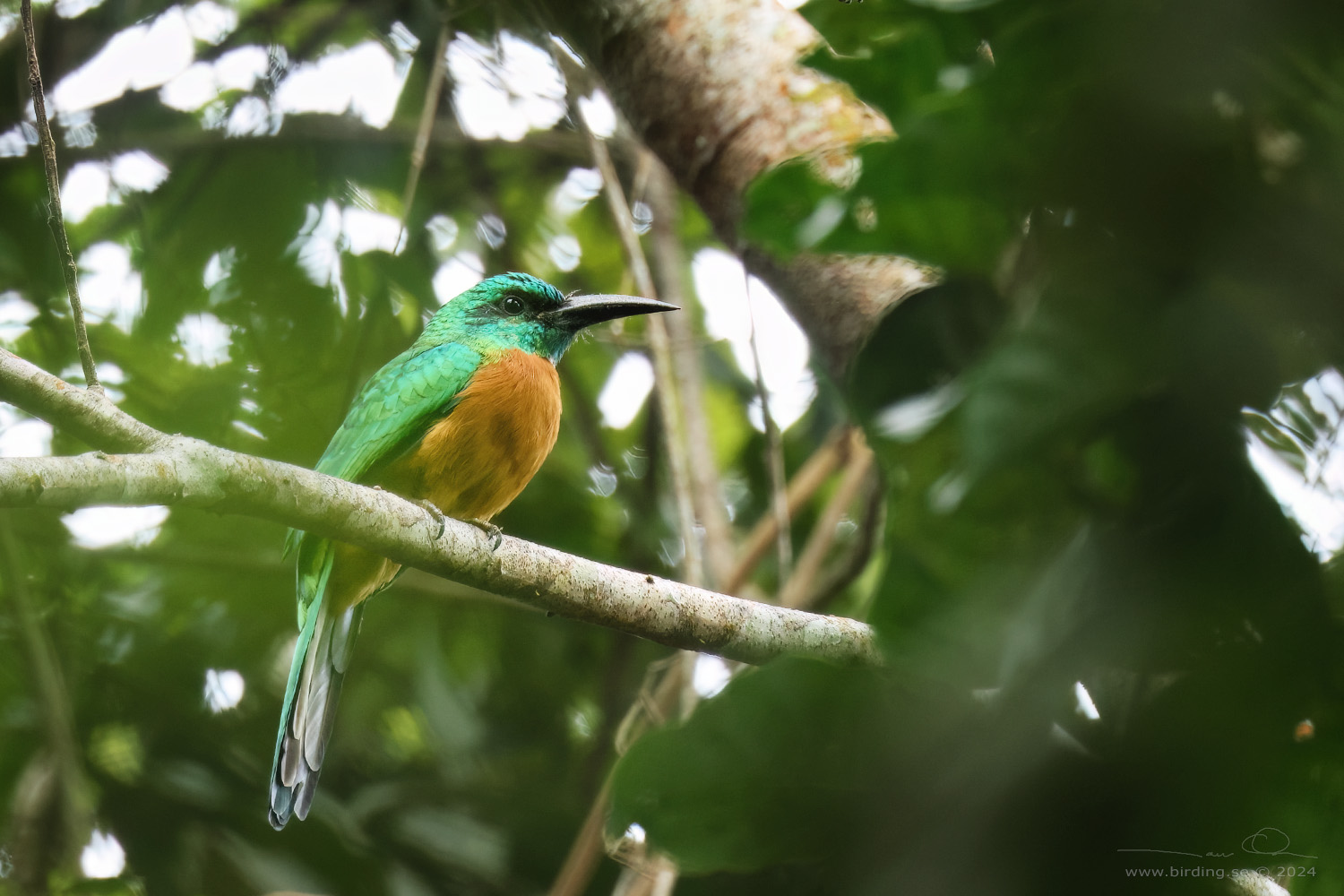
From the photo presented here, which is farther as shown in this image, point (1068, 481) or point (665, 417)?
point (665, 417)

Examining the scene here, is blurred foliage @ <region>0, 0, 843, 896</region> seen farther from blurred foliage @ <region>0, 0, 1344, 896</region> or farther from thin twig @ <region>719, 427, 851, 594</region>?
blurred foliage @ <region>0, 0, 1344, 896</region>

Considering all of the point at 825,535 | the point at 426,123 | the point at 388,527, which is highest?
the point at 426,123

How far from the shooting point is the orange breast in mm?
3004

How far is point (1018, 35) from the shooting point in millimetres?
670

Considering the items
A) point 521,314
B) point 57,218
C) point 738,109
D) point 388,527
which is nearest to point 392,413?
point 521,314

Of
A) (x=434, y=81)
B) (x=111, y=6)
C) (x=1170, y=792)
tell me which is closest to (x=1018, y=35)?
(x=1170, y=792)

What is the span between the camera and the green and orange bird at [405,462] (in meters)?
2.76

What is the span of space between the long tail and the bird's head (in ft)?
3.42

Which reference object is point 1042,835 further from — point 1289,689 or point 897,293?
point 897,293

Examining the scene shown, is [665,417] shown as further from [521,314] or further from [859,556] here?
[521,314]

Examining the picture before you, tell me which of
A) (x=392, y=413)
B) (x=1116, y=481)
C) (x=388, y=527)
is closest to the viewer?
(x=1116, y=481)

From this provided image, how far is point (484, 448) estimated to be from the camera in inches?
119

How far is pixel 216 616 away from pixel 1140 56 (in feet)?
9.93
